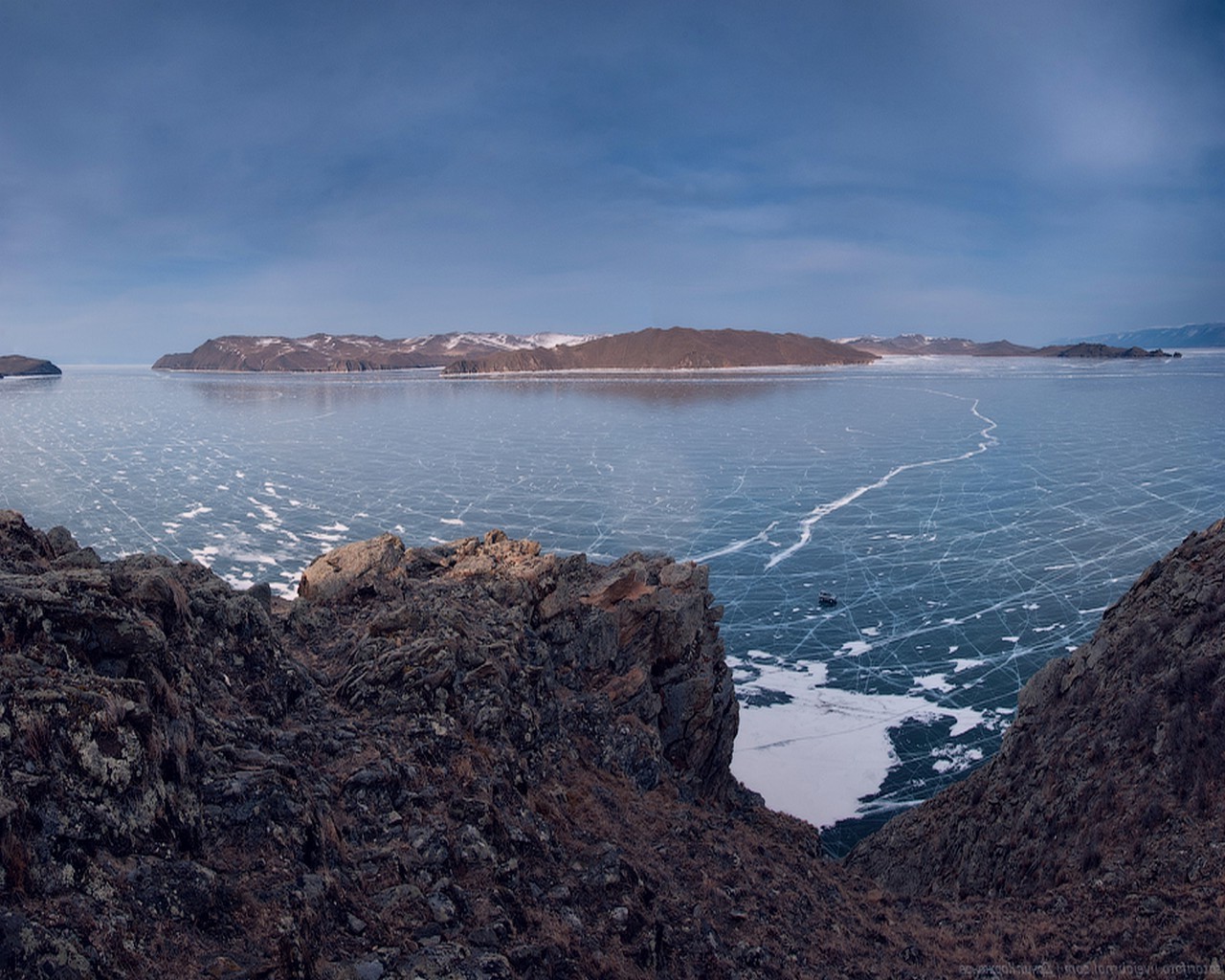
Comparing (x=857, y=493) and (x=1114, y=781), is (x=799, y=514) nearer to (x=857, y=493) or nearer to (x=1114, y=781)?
(x=857, y=493)

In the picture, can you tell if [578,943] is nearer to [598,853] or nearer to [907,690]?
[598,853]

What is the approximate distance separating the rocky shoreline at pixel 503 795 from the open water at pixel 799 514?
16.6 feet

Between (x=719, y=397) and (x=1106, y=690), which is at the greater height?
(x=719, y=397)

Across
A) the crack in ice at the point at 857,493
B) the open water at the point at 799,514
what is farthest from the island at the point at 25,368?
the crack in ice at the point at 857,493

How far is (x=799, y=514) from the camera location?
120 ft

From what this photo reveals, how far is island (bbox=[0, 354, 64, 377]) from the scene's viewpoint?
182m

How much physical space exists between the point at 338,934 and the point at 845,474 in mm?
42594

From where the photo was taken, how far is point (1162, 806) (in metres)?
10.6

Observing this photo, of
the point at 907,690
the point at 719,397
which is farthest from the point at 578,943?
the point at 719,397

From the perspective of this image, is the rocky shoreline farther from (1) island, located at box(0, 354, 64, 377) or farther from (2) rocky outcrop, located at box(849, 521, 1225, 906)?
(1) island, located at box(0, 354, 64, 377)

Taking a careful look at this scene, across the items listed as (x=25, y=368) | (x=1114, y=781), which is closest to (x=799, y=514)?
(x=1114, y=781)

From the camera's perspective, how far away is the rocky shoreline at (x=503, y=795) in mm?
4945

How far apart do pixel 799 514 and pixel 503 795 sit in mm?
30083

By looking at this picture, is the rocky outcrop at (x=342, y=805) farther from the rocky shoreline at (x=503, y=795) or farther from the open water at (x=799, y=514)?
the open water at (x=799, y=514)
